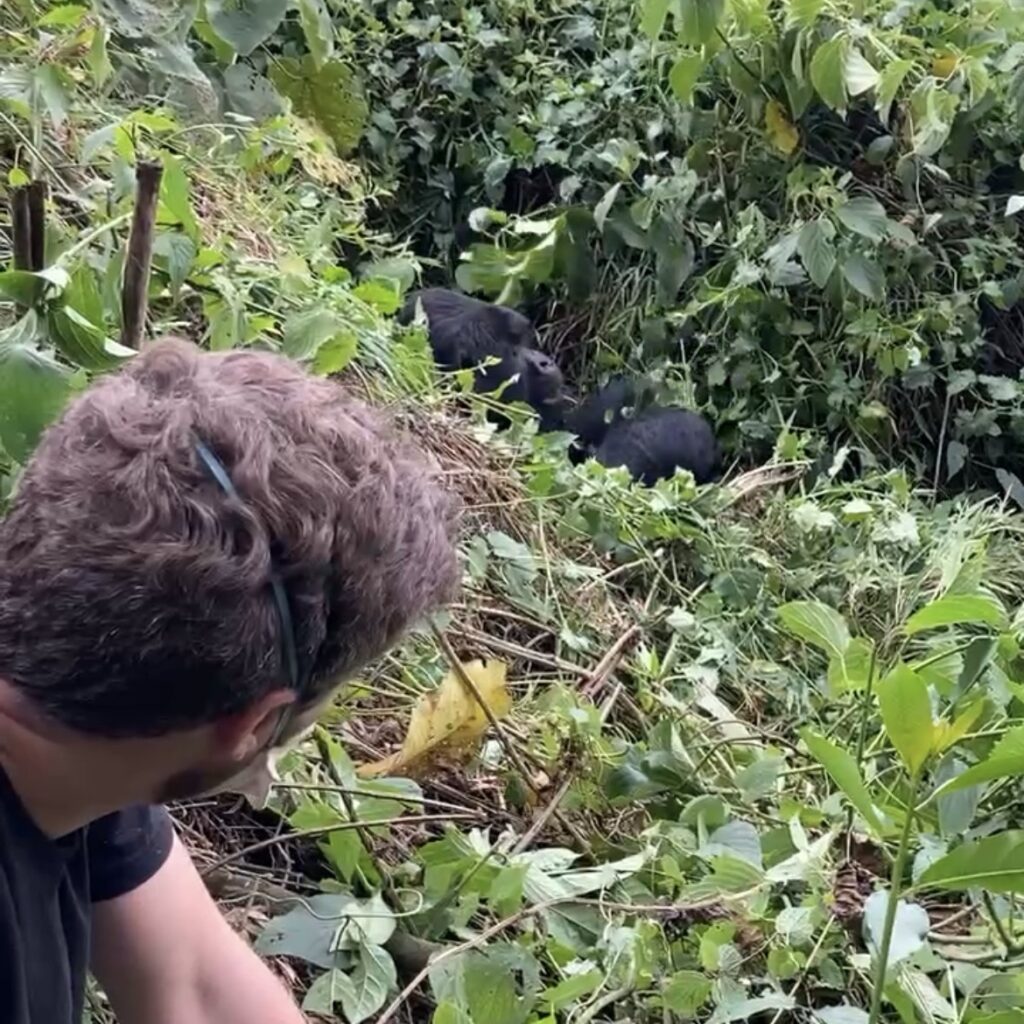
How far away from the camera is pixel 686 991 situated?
127 centimetres

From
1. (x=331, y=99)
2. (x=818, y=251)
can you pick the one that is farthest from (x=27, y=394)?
(x=331, y=99)

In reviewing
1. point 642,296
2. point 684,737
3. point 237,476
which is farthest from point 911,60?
point 237,476

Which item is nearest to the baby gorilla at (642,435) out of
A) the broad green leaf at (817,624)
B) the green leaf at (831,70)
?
the green leaf at (831,70)

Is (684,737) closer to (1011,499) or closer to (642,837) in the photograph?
(642,837)

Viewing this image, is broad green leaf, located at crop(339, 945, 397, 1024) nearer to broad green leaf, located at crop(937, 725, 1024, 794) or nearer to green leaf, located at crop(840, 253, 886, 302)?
broad green leaf, located at crop(937, 725, 1024, 794)

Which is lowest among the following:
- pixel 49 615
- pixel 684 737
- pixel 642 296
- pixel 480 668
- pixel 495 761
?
pixel 642 296

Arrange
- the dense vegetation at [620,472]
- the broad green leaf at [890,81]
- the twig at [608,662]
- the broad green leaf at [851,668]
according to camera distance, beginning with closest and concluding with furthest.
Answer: the dense vegetation at [620,472] → the broad green leaf at [851,668] → the twig at [608,662] → the broad green leaf at [890,81]

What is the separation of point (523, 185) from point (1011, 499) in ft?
5.23

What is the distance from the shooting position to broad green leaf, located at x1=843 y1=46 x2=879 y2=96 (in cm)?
318

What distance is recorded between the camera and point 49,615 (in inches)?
30.0

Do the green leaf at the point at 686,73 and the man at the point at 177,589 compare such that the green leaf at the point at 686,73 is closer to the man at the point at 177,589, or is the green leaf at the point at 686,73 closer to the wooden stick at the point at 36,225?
the wooden stick at the point at 36,225

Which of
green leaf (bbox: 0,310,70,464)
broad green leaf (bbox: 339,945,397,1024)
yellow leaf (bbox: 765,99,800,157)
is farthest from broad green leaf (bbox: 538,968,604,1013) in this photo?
yellow leaf (bbox: 765,99,800,157)

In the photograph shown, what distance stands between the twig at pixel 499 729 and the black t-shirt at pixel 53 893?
51 centimetres

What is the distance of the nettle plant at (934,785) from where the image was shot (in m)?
1.06
